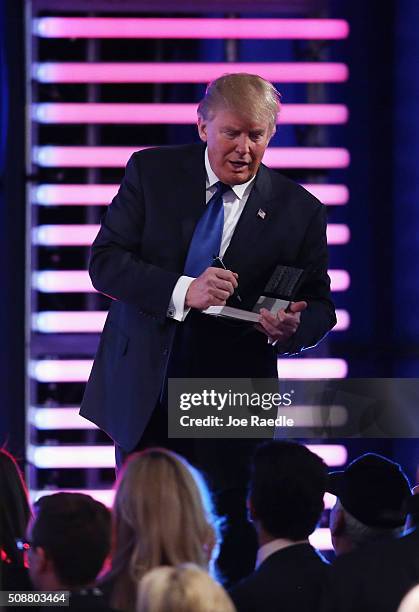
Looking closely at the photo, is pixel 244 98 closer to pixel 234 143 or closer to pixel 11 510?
pixel 234 143

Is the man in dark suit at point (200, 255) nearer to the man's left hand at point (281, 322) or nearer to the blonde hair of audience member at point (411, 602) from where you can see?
the man's left hand at point (281, 322)

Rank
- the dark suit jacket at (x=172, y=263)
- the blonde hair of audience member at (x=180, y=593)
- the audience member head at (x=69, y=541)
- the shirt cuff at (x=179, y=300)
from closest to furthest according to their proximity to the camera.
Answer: the blonde hair of audience member at (x=180, y=593), the audience member head at (x=69, y=541), the shirt cuff at (x=179, y=300), the dark suit jacket at (x=172, y=263)

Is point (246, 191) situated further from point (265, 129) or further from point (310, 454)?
point (310, 454)

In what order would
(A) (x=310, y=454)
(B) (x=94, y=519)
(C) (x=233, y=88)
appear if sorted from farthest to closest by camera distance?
(C) (x=233, y=88) → (A) (x=310, y=454) → (B) (x=94, y=519)

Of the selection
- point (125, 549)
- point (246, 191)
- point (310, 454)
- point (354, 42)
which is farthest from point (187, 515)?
point (354, 42)

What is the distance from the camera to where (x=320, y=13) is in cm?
499

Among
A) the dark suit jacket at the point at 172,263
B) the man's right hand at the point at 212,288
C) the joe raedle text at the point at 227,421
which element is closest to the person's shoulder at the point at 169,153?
the dark suit jacket at the point at 172,263

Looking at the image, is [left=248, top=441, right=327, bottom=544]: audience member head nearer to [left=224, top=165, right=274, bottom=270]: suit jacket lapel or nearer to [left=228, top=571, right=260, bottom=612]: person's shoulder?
[left=228, top=571, right=260, bottom=612]: person's shoulder

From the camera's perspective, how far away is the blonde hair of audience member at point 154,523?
2682 millimetres

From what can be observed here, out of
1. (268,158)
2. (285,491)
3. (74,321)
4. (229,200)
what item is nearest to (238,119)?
(229,200)

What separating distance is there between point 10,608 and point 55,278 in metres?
1.89

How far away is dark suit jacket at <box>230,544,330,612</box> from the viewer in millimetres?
2689

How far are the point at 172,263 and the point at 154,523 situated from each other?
0.89 meters

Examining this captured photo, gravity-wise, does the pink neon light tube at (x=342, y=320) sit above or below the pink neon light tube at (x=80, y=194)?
below
